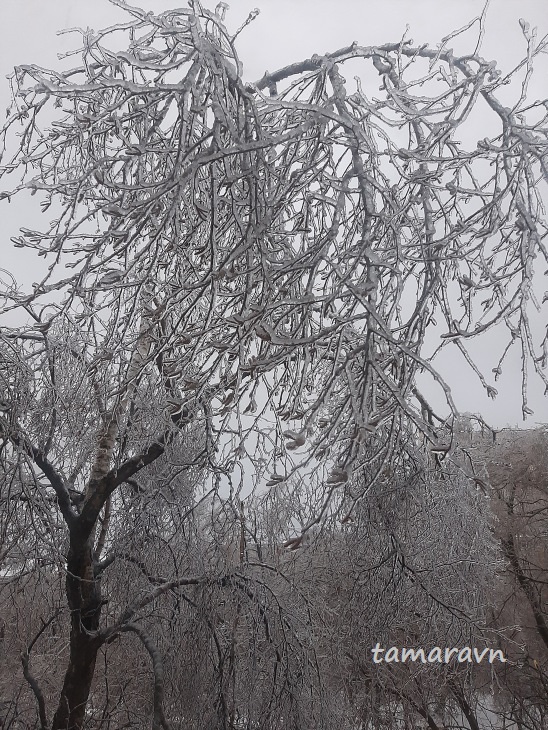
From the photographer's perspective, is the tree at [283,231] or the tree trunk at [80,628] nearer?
the tree at [283,231]

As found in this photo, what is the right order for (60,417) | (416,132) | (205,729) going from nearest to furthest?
(416,132) < (60,417) < (205,729)

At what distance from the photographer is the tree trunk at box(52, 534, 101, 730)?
197 inches

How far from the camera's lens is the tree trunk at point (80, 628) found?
5.02 meters

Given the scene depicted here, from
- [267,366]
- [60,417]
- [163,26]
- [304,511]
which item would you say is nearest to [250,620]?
[304,511]

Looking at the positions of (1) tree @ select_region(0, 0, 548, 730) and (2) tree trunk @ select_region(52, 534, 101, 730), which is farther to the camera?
(2) tree trunk @ select_region(52, 534, 101, 730)

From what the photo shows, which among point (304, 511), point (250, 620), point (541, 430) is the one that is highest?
point (541, 430)

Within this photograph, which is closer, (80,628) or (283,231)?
(283,231)

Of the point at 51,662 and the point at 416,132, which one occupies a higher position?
the point at 416,132

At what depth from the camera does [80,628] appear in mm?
5094

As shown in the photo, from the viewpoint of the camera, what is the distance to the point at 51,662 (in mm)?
8883

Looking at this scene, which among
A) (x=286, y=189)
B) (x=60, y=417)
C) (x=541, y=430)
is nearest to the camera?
(x=286, y=189)

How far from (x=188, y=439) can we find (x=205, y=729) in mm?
2285

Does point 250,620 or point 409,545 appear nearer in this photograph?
point 409,545

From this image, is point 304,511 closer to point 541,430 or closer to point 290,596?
point 290,596
